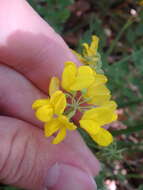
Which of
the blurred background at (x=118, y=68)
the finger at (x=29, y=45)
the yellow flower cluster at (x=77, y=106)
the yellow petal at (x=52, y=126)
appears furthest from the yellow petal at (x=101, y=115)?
the blurred background at (x=118, y=68)

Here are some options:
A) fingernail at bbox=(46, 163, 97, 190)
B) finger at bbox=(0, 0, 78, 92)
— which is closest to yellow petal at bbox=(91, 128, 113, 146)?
fingernail at bbox=(46, 163, 97, 190)

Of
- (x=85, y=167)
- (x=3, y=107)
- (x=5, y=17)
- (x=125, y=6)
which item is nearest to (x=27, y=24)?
(x=5, y=17)

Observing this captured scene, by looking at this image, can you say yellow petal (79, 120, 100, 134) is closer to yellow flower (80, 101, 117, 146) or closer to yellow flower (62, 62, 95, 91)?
yellow flower (80, 101, 117, 146)

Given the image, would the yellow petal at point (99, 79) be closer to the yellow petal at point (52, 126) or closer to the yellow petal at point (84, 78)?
the yellow petal at point (84, 78)

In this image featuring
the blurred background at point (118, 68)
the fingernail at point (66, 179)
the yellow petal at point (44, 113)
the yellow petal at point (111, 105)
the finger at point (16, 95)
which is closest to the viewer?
the yellow petal at point (44, 113)

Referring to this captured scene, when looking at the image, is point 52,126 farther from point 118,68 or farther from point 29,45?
point 118,68

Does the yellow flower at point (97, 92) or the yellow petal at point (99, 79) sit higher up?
the yellow petal at point (99, 79)
